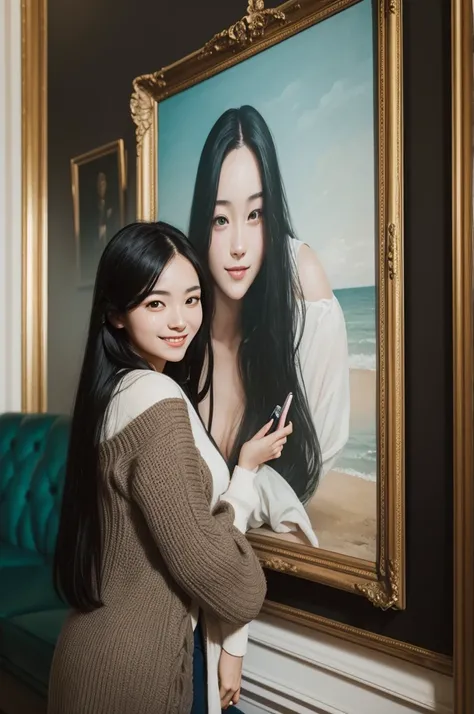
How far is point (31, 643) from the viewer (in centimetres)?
223

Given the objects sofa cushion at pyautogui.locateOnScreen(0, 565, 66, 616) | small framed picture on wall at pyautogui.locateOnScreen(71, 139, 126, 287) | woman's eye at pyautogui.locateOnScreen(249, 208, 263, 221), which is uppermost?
small framed picture on wall at pyautogui.locateOnScreen(71, 139, 126, 287)

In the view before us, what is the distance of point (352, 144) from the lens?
173cm

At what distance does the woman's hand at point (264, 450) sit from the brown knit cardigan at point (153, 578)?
0.39 m

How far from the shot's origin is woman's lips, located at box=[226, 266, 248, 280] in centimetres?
202

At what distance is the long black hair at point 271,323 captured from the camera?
187 cm

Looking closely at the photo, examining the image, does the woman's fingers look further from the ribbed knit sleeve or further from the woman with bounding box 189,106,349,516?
the ribbed knit sleeve

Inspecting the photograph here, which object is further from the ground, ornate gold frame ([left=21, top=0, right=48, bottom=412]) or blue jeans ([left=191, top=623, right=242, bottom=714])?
ornate gold frame ([left=21, top=0, right=48, bottom=412])

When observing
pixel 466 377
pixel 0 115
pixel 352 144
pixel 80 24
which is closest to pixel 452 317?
pixel 466 377

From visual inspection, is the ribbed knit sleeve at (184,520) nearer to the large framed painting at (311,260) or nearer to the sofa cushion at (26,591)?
the large framed painting at (311,260)

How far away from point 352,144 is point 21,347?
7.54 feet

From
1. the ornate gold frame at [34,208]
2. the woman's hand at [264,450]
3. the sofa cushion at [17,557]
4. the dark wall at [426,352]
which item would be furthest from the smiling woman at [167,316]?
the ornate gold frame at [34,208]

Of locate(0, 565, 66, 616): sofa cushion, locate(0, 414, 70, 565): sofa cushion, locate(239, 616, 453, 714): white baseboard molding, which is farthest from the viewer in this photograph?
locate(0, 414, 70, 565): sofa cushion

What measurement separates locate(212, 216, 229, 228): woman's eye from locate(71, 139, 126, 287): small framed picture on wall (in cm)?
77

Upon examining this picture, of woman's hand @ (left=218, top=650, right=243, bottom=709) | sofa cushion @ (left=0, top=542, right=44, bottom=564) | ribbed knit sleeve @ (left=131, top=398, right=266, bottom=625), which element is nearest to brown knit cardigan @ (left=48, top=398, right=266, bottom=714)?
ribbed knit sleeve @ (left=131, top=398, right=266, bottom=625)
